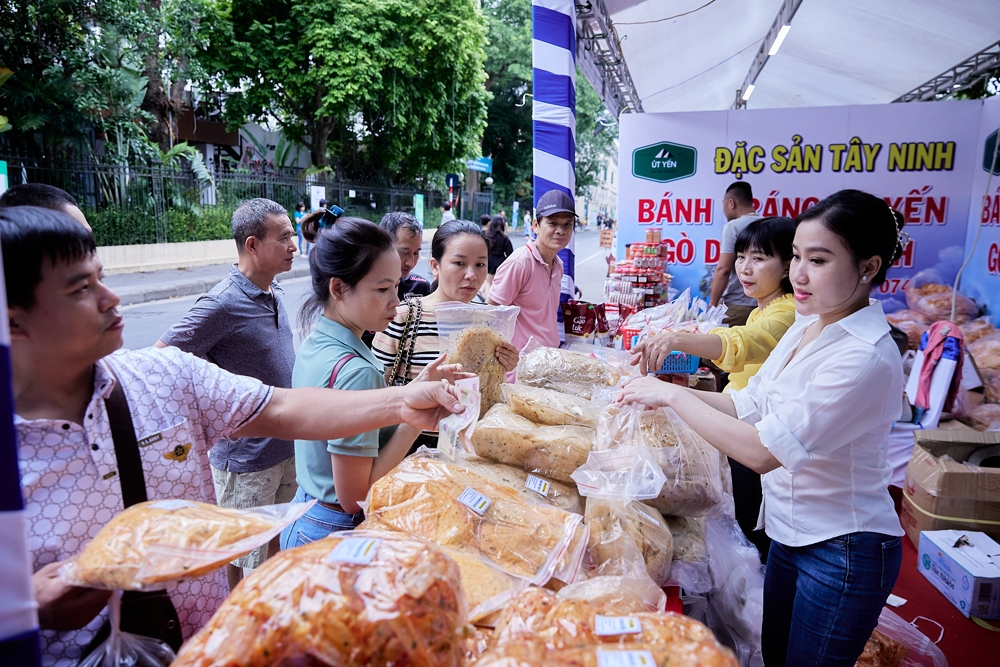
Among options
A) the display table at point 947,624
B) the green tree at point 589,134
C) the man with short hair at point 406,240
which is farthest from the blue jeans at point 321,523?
the green tree at point 589,134

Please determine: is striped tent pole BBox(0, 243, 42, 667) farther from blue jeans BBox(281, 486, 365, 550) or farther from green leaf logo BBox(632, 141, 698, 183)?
green leaf logo BBox(632, 141, 698, 183)

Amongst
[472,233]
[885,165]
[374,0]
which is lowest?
[472,233]

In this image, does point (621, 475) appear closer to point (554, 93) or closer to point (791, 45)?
point (554, 93)

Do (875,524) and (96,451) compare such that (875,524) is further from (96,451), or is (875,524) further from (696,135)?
(696,135)

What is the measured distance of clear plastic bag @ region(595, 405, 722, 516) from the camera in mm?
1677

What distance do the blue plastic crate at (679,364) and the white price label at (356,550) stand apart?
2598 millimetres

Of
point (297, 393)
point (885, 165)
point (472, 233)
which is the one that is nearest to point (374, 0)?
point (885, 165)

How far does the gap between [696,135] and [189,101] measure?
1585cm

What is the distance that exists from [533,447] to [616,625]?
0.88m

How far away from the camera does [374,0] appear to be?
16.6 metres

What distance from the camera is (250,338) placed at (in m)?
2.67

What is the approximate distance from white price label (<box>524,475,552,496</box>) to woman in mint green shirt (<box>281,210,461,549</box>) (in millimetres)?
341

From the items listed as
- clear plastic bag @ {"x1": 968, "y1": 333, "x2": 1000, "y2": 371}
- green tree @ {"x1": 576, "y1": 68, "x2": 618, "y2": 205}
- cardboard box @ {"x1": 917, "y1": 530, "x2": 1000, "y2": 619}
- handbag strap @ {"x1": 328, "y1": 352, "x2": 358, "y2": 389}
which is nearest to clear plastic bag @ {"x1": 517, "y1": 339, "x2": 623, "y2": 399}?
handbag strap @ {"x1": 328, "y1": 352, "x2": 358, "y2": 389}

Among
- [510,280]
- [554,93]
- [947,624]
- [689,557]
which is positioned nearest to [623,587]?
[689,557]
